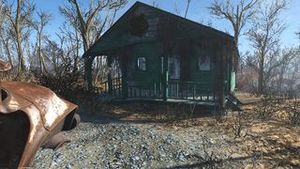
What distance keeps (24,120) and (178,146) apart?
895cm

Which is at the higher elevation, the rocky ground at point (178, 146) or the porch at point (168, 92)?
the porch at point (168, 92)

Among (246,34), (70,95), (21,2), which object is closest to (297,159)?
(70,95)

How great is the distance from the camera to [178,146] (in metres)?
10.3

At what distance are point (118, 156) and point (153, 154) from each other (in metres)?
0.97

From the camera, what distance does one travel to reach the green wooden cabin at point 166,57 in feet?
51.8

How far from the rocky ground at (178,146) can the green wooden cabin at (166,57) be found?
2.49 m

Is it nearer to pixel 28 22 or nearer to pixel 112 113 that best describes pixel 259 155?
pixel 112 113

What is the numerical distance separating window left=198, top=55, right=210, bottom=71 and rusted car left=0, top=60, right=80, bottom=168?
55.7 feet

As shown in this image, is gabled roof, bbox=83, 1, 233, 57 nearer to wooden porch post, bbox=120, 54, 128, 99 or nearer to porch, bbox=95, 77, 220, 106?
wooden porch post, bbox=120, 54, 128, 99

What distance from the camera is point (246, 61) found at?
56812 millimetres

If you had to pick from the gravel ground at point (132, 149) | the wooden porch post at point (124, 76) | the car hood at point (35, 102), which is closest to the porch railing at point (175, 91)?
the wooden porch post at point (124, 76)

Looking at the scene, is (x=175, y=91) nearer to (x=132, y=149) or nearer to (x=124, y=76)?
(x=124, y=76)

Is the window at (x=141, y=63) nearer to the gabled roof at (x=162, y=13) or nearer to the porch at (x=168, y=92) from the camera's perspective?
the porch at (x=168, y=92)

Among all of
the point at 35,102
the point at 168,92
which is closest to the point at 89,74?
the point at 168,92
